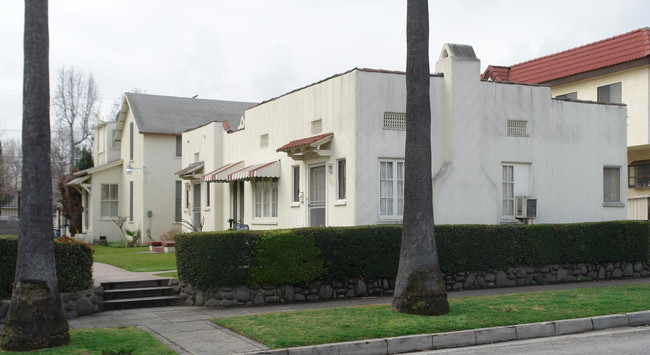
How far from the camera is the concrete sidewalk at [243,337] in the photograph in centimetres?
950

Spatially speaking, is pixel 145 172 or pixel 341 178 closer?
pixel 341 178

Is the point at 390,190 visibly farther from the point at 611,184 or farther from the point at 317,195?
the point at 611,184

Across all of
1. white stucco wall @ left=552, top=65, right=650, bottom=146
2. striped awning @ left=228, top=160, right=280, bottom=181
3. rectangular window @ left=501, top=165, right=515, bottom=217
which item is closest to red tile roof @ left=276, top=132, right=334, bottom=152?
striped awning @ left=228, top=160, right=280, bottom=181

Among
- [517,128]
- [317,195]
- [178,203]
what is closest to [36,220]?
[317,195]

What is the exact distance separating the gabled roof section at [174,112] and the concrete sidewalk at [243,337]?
21647mm

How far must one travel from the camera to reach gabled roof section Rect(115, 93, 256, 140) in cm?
3394

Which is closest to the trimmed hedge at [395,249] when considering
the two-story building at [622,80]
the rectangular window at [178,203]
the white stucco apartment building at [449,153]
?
the white stucco apartment building at [449,153]

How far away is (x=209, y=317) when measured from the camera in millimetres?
12250

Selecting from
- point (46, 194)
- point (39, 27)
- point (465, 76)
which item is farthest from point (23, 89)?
point (465, 76)

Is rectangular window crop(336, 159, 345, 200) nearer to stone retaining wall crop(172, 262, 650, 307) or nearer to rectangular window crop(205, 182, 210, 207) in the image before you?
stone retaining wall crop(172, 262, 650, 307)

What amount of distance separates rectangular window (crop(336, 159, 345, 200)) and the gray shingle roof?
18.3m

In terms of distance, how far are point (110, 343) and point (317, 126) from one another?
10197 mm

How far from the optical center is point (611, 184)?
20.6 meters

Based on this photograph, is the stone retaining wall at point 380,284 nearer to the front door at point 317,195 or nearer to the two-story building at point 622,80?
the front door at point 317,195
